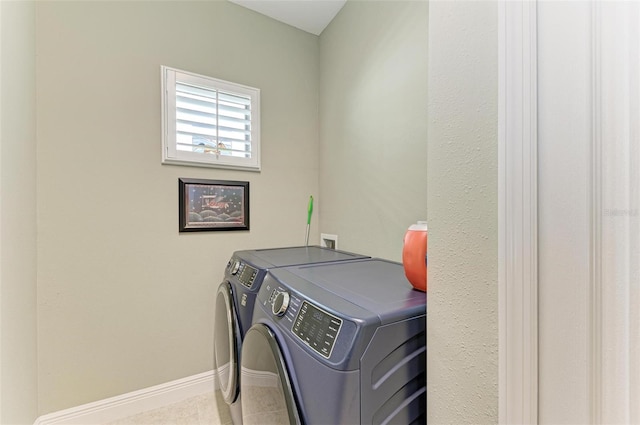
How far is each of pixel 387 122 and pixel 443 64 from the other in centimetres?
92

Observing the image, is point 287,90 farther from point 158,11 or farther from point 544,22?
point 544,22

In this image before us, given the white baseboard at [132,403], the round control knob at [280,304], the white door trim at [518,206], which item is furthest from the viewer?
the white baseboard at [132,403]

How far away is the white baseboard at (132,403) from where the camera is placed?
1.42 m

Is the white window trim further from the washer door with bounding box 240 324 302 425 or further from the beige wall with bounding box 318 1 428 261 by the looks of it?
the washer door with bounding box 240 324 302 425

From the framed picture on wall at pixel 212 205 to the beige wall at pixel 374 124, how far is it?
24.3 inches

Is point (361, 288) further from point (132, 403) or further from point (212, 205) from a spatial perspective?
point (132, 403)

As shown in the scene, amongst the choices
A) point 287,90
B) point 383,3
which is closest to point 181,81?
point 287,90

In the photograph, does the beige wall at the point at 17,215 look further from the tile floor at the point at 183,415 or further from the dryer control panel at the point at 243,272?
the dryer control panel at the point at 243,272

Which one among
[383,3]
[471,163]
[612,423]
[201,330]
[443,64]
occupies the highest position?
[383,3]

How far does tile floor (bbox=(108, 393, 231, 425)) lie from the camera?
1.51 metres

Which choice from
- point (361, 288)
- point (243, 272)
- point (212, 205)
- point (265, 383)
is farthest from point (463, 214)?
point (212, 205)

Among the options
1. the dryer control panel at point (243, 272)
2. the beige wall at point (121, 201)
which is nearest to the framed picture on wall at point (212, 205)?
the beige wall at point (121, 201)

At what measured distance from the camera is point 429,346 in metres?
0.64

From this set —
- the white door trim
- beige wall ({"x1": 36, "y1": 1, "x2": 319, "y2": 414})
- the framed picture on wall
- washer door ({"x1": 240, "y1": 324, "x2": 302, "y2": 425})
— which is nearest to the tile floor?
beige wall ({"x1": 36, "y1": 1, "x2": 319, "y2": 414})
